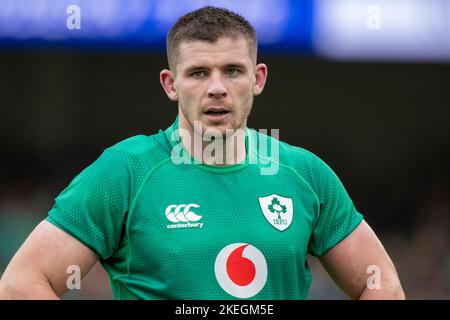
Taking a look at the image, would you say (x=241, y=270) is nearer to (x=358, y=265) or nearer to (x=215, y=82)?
(x=358, y=265)

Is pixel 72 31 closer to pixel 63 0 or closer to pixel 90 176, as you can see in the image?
pixel 63 0

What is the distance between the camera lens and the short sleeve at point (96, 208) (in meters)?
3.66

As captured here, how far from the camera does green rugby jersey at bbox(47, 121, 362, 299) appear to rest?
374cm

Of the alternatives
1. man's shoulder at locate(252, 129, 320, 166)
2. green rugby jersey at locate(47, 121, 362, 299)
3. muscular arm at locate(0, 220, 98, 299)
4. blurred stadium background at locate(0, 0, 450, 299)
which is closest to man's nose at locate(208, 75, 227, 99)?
green rugby jersey at locate(47, 121, 362, 299)

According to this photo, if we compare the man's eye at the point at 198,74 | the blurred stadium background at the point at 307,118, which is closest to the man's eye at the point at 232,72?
the man's eye at the point at 198,74

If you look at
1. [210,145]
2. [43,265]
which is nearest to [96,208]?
[43,265]

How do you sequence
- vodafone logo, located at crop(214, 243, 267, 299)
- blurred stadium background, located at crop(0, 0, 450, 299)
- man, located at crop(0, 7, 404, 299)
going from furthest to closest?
blurred stadium background, located at crop(0, 0, 450, 299), vodafone logo, located at crop(214, 243, 267, 299), man, located at crop(0, 7, 404, 299)

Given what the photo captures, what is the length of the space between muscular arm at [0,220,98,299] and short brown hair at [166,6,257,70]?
95cm

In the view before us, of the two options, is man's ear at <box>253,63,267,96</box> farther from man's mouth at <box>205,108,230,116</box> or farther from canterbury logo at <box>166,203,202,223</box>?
canterbury logo at <box>166,203,202,223</box>

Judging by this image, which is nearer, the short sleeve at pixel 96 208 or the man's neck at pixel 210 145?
the short sleeve at pixel 96 208

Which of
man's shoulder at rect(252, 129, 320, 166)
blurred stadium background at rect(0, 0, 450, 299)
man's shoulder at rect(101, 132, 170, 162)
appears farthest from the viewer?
blurred stadium background at rect(0, 0, 450, 299)

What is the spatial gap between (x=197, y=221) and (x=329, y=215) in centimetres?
62

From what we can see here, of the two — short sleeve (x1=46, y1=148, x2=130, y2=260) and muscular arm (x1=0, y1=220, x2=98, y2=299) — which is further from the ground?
short sleeve (x1=46, y1=148, x2=130, y2=260)

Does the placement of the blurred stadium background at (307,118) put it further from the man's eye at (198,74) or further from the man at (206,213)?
the man's eye at (198,74)
